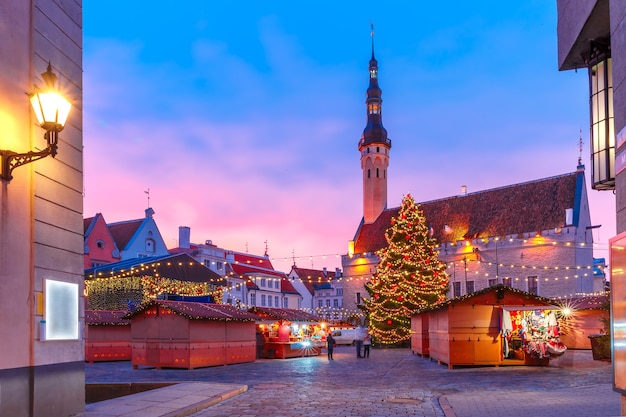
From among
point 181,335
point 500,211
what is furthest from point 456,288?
point 181,335

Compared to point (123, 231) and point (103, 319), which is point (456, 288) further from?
point (103, 319)

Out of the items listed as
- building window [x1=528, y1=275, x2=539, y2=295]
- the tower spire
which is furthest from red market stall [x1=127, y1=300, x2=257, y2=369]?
the tower spire

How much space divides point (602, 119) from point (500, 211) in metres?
48.0

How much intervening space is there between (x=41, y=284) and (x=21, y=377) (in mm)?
1490

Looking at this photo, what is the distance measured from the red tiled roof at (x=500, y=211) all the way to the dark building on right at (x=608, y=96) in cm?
4245

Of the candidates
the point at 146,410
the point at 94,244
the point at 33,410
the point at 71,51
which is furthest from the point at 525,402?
the point at 94,244

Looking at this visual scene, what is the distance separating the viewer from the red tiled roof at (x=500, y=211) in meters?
55.0

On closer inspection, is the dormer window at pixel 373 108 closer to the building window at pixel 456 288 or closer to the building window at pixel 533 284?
the building window at pixel 456 288

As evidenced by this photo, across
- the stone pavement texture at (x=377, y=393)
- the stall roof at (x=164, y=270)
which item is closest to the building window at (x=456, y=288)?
the stall roof at (x=164, y=270)

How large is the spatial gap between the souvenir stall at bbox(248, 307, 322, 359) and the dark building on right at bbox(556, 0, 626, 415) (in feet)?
73.1

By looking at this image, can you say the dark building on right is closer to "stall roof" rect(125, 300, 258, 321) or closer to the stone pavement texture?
the stone pavement texture

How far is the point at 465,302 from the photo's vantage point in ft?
79.9

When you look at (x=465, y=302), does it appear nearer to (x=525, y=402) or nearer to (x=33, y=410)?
(x=525, y=402)

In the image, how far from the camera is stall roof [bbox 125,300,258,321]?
2555 centimetres
